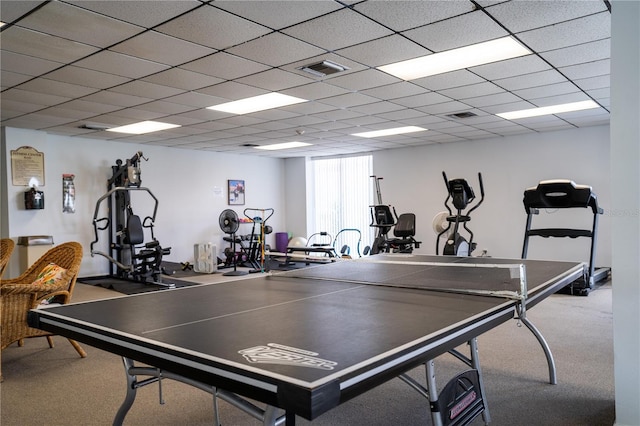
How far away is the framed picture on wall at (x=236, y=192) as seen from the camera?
10.2m

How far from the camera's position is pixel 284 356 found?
1223mm

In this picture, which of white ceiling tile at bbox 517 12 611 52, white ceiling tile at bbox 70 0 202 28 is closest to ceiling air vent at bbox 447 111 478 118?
white ceiling tile at bbox 517 12 611 52

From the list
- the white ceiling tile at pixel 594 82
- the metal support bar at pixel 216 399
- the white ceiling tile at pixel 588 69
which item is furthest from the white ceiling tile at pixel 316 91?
the metal support bar at pixel 216 399

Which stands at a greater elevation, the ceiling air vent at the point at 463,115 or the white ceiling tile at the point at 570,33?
the white ceiling tile at the point at 570,33

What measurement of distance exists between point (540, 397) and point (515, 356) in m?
0.79

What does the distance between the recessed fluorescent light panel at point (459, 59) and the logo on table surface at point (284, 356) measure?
3.21m

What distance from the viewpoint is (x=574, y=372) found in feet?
10.6

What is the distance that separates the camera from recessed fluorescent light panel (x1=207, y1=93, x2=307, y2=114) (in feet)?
17.5

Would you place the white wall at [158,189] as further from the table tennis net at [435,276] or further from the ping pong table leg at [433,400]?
the ping pong table leg at [433,400]

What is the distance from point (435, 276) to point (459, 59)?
2.25 meters

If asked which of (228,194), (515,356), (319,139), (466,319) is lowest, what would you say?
(515,356)

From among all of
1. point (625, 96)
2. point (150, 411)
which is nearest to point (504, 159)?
point (625, 96)

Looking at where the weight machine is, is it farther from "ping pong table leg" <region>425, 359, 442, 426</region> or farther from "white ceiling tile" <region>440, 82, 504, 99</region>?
"ping pong table leg" <region>425, 359, 442, 426</region>

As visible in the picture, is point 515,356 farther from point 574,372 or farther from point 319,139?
point 319,139
